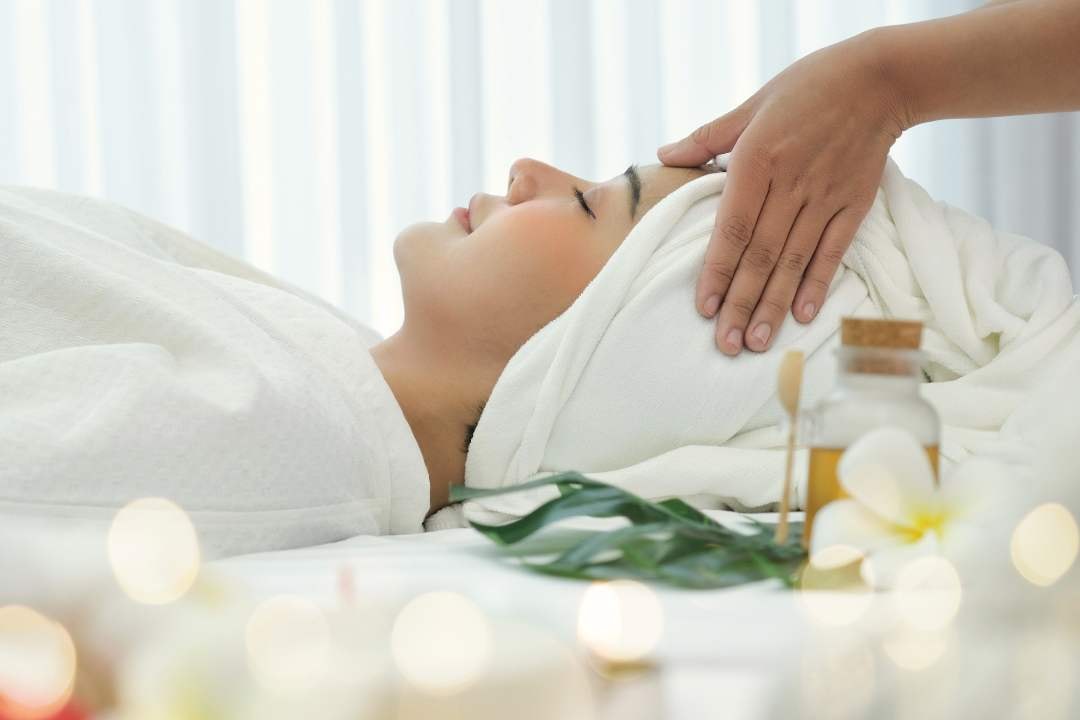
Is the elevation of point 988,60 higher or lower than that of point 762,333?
higher

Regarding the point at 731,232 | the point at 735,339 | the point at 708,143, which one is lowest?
the point at 735,339

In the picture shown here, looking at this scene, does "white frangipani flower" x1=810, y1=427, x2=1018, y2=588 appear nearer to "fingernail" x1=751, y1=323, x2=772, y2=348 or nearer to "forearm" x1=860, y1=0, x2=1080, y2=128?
"fingernail" x1=751, y1=323, x2=772, y2=348

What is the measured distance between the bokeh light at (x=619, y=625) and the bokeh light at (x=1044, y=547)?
20 cm

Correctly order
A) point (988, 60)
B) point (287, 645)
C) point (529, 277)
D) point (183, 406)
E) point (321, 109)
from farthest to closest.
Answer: point (321, 109) → point (529, 277) → point (988, 60) → point (183, 406) → point (287, 645)

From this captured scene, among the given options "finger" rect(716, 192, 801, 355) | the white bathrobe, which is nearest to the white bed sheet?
the white bathrobe

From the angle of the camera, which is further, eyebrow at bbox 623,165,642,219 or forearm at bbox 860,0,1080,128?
eyebrow at bbox 623,165,642,219

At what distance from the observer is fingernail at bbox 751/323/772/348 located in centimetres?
113

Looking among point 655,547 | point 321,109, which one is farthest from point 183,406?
point 321,109

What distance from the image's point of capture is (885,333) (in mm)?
622

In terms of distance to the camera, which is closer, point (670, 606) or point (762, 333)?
point (670, 606)

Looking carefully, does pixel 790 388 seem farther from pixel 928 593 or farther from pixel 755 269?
pixel 755 269

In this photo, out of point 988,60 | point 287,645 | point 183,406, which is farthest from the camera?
point 988,60

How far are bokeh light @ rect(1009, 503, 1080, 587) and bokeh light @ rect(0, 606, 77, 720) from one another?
1.61ft

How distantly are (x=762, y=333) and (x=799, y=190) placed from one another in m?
0.18
